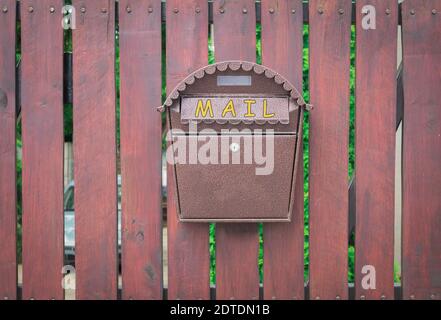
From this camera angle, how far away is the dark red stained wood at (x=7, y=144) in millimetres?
2219

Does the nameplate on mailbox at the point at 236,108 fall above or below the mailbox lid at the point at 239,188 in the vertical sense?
above

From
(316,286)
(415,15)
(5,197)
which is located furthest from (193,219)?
(415,15)

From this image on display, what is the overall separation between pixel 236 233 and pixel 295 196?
0.31 meters

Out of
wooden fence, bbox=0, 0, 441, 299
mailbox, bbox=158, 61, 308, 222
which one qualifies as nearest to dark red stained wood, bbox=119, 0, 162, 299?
wooden fence, bbox=0, 0, 441, 299

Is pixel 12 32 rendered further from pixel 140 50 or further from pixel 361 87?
pixel 361 87

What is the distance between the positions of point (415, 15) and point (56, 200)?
1761mm

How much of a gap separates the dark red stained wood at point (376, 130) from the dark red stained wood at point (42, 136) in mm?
1303

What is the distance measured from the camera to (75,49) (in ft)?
7.23

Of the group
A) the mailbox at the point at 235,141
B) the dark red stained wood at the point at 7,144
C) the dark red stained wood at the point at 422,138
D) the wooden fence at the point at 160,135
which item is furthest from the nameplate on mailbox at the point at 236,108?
the dark red stained wood at the point at 7,144

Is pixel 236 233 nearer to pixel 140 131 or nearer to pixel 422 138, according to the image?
pixel 140 131

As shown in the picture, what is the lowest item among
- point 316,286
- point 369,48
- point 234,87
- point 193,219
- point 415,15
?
point 316,286

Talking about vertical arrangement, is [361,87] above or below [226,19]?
below

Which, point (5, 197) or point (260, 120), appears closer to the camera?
point (260, 120)

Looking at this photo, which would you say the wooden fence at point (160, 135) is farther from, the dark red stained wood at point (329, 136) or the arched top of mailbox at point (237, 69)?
the arched top of mailbox at point (237, 69)
